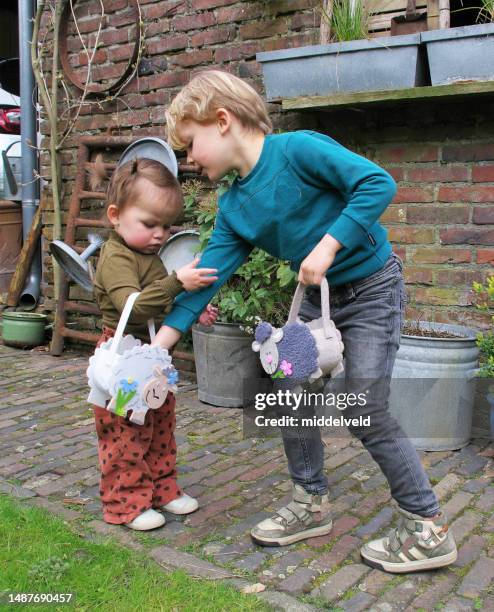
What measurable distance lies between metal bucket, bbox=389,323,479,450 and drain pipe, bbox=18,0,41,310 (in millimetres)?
3730

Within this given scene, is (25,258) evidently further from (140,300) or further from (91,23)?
(140,300)

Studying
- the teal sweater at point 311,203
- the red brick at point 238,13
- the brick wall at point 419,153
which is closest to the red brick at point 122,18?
the brick wall at point 419,153

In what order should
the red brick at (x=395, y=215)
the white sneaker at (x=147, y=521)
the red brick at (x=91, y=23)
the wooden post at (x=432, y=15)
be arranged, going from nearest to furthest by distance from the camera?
the white sneaker at (x=147, y=521), the wooden post at (x=432, y=15), the red brick at (x=395, y=215), the red brick at (x=91, y=23)

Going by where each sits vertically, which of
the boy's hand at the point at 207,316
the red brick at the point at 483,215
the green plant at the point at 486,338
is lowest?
the green plant at the point at 486,338

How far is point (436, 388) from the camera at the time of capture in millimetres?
3230

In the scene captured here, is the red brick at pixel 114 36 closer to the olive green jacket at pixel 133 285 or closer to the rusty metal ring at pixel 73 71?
the rusty metal ring at pixel 73 71

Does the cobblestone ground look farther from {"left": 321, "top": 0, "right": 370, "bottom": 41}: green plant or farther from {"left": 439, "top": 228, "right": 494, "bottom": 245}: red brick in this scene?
{"left": 321, "top": 0, "right": 370, "bottom": 41}: green plant

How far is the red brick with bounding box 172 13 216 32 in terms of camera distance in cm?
431

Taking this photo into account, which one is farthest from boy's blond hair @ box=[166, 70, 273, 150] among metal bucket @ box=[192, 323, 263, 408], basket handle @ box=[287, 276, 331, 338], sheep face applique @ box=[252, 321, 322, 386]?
metal bucket @ box=[192, 323, 263, 408]

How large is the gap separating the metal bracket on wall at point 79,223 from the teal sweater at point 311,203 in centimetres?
273

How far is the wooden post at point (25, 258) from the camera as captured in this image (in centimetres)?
578

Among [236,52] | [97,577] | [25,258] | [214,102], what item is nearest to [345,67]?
[236,52]

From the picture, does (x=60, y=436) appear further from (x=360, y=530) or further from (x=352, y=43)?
(x=352, y=43)

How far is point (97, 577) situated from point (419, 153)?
256 centimetres
